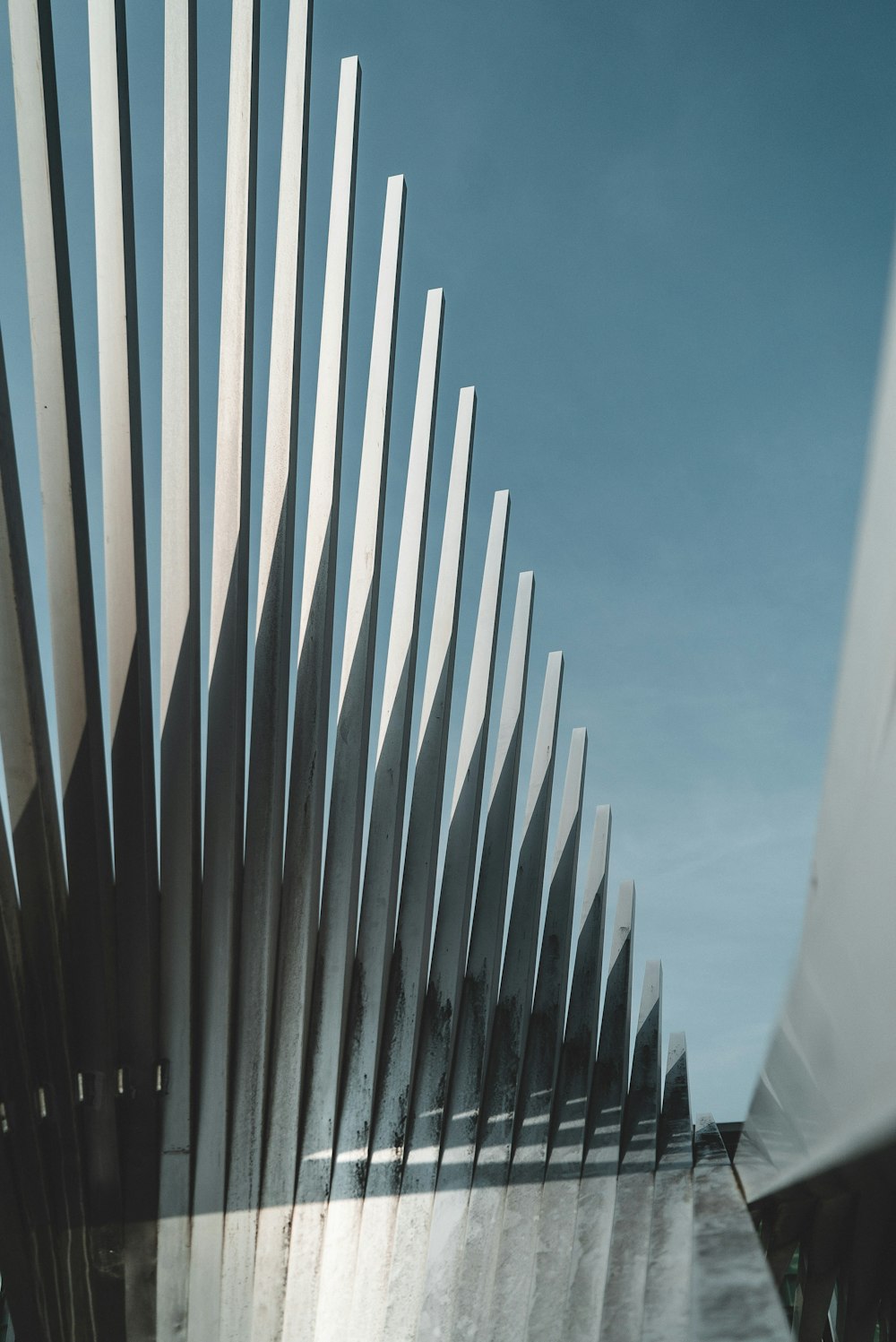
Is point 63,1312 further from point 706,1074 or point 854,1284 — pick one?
point 706,1074

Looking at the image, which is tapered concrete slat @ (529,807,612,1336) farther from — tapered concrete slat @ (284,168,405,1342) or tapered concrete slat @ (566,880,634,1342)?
tapered concrete slat @ (284,168,405,1342)

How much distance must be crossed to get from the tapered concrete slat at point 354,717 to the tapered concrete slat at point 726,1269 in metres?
2.52

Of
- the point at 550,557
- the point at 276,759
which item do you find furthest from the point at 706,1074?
the point at 550,557

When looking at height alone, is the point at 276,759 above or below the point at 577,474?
below

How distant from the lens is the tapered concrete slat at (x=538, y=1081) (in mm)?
7703

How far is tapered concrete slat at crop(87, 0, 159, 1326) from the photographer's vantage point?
219 inches

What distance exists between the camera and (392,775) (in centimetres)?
874

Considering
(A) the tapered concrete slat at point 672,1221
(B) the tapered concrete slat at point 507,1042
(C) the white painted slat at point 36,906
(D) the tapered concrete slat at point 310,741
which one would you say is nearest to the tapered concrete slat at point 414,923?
(B) the tapered concrete slat at point 507,1042

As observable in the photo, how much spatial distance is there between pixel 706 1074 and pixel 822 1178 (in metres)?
12.3

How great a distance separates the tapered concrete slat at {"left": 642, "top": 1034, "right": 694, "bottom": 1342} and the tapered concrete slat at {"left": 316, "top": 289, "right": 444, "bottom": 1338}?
2128mm

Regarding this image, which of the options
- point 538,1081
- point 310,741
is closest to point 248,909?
point 310,741

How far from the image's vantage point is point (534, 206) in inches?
724

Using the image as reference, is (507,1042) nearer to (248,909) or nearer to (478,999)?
(478,999)

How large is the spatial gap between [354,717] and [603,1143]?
4618mm
